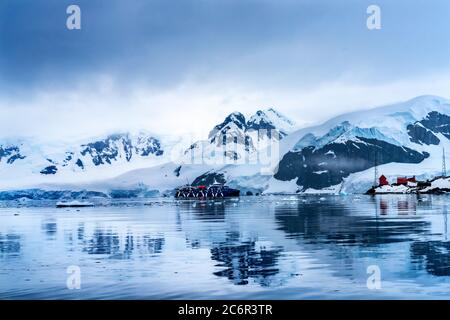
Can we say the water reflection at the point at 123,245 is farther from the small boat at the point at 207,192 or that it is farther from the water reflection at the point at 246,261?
the small boat at the point at 207,192

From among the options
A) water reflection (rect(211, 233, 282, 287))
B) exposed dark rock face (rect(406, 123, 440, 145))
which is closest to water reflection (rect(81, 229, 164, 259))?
water reflection (rect(211, 233, 282, 287))

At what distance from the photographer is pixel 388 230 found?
75.5ft

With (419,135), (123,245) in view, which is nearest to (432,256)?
(123,245)

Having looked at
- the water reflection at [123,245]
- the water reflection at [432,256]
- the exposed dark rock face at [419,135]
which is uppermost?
the exposed dark rock face at [419,135]

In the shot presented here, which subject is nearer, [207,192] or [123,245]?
[123,245]

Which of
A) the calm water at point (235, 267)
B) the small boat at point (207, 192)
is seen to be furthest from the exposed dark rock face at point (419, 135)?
the calm water at point (235, 267)

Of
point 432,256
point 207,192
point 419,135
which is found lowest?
point 432,256

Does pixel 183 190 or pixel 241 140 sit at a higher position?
pixel 241 140

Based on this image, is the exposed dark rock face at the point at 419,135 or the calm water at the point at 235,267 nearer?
the calm water at the point at 235,267

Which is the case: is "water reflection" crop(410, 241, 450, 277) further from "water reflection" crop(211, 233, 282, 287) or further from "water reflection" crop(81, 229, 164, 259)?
"water reflection" crop(81, 229, 164, 259)

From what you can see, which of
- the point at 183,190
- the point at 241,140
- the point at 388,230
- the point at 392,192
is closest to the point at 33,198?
the point at 183,190

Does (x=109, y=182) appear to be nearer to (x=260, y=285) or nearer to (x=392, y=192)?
(x=392, y=192)

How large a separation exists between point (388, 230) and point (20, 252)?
1341cm

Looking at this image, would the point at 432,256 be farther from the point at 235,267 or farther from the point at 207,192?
the point at 207,192
